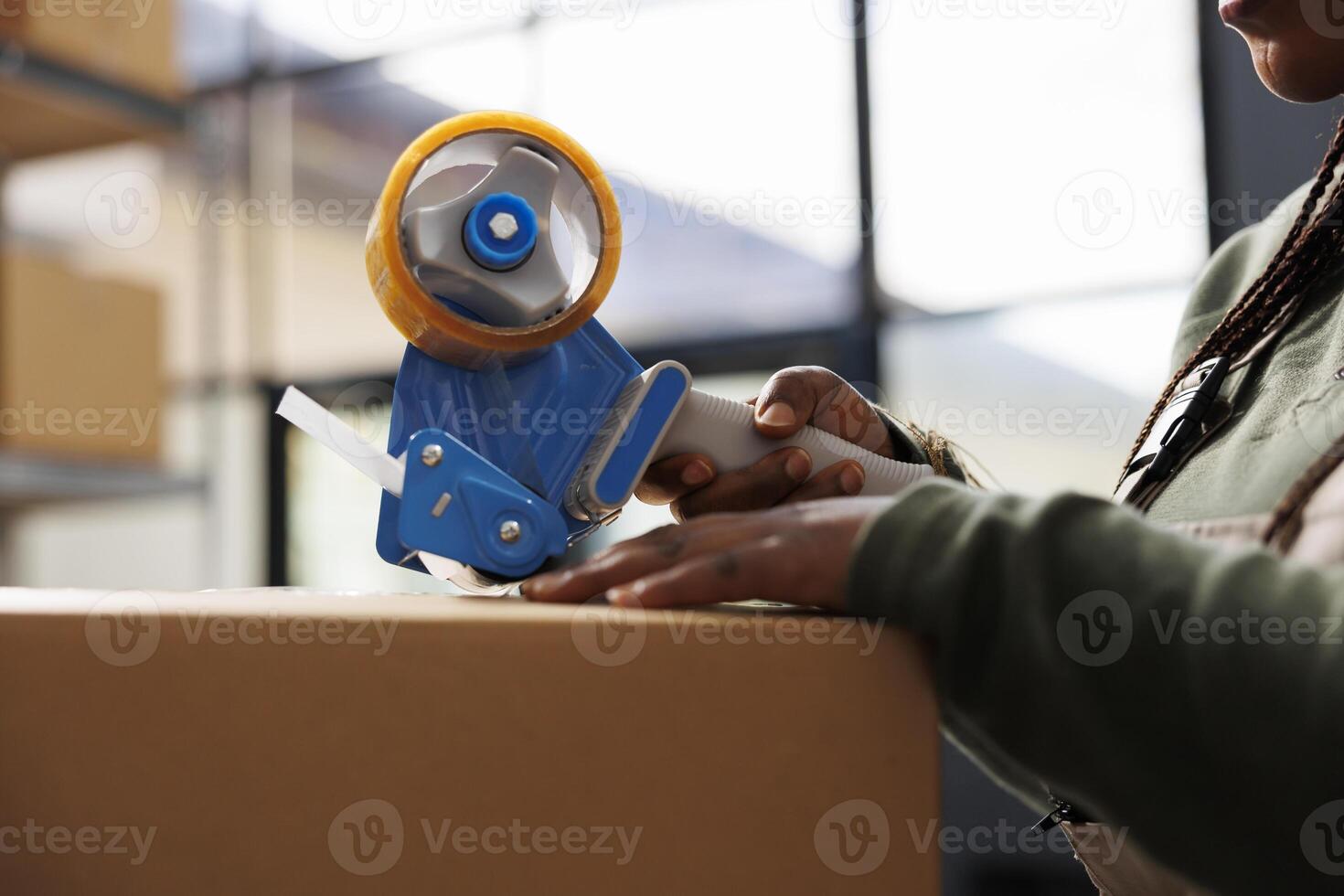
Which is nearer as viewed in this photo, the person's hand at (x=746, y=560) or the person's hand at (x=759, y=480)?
the person's hand at (x=746, y=560)

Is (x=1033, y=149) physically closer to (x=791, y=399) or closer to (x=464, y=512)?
(x=791, y=399)

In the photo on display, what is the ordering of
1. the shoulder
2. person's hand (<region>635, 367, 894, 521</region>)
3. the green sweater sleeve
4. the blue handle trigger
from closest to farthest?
the green sweater sleeve, the blue handle trigger, person's hand (<region>635, 367, 894, 521</region>), the shoulder

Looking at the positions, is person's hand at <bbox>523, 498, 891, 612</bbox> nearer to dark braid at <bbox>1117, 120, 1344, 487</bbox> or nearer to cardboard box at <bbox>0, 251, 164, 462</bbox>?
dark braid at <bbox>1117, 120, 1344, 487</bbox>

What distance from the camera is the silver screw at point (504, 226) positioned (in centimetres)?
60

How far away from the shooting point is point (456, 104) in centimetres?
287

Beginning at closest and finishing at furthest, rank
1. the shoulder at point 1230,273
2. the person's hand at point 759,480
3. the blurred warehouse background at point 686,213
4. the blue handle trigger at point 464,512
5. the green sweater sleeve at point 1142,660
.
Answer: the green sweater sleeve at point 1142,660 < the blue handle trigger at point 464,512 < the person's hand at point 759,480 < the shoulder at point 1230,273 < the blurred warehouse background at point 686,213

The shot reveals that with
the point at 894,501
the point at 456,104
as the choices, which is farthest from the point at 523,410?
the point at 456,104

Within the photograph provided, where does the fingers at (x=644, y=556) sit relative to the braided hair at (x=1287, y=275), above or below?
below

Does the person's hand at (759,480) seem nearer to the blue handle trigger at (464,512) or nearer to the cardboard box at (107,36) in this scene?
the blue handle trigger at (464,512)

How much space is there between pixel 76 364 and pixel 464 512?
168 centimetres

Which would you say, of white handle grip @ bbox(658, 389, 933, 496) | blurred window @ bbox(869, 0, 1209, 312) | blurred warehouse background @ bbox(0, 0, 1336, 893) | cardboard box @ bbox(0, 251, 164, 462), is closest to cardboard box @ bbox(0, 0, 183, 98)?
blurred warehouse background @ bbox(0, 0, 1336, 893)

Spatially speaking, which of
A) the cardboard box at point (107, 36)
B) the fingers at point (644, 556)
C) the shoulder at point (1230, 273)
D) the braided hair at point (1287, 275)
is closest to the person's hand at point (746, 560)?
the fingers at point (644, 556)

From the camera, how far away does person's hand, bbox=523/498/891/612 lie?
48 centimetres

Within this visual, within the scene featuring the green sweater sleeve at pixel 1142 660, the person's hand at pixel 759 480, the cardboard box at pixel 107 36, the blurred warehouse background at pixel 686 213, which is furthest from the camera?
the blurred warehouse background at pixel 686 213
